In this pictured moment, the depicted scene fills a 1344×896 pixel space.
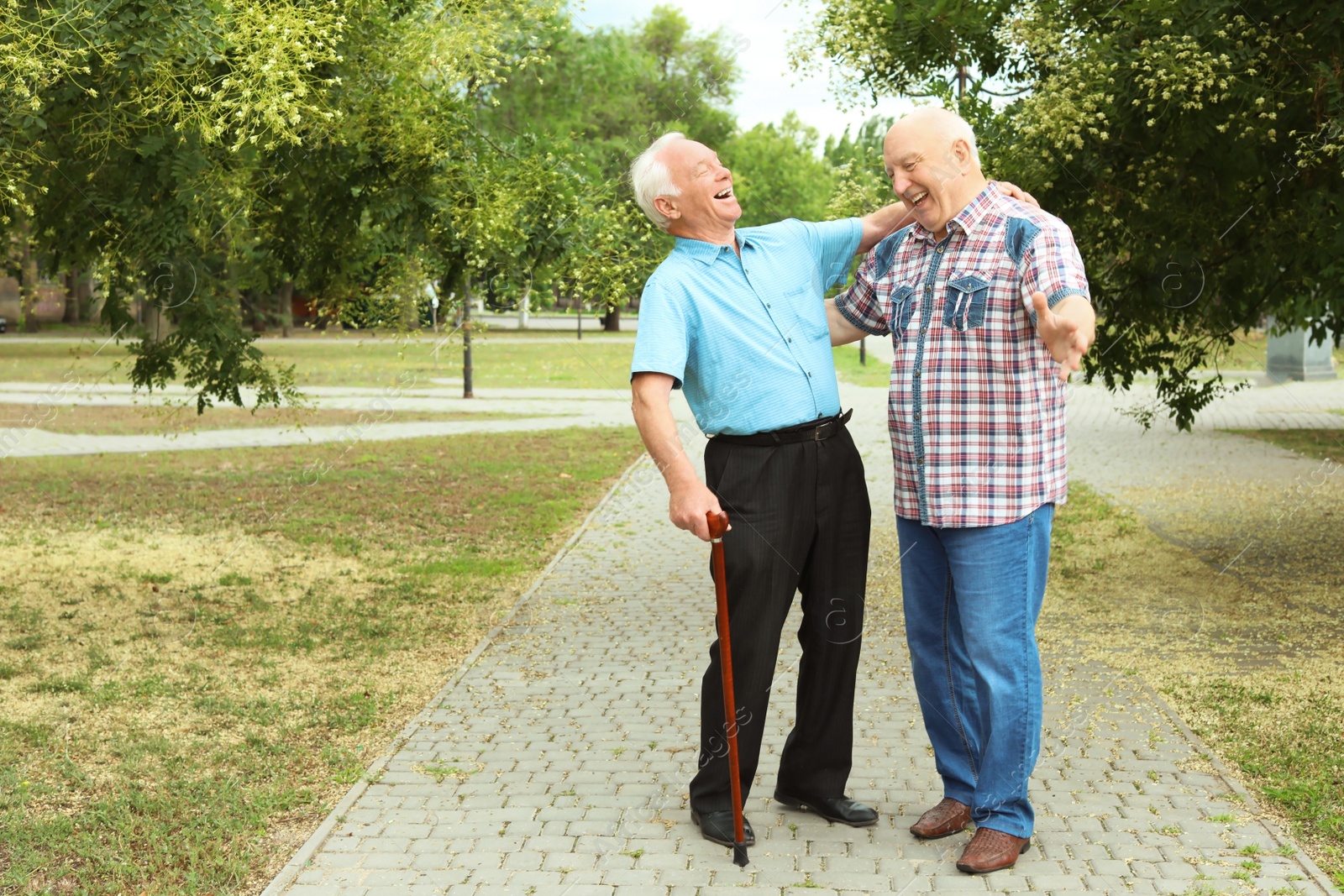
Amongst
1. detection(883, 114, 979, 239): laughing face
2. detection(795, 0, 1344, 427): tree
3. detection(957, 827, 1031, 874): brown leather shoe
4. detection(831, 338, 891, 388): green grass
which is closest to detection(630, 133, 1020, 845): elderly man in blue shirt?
detection(883, 114, 979, 239): laughing face

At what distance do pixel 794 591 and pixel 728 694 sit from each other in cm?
37

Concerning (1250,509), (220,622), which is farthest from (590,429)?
(220,622)

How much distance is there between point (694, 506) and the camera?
3.80m

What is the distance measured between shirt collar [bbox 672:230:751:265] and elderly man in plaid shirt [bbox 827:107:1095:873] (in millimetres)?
495

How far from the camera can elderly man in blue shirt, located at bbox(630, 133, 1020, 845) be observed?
4.04 metres

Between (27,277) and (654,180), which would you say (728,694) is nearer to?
(654,180)

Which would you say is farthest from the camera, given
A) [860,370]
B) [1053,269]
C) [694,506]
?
[860,370]

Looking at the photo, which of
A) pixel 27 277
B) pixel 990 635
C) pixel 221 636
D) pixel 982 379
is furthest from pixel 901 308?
Result: pixel 27 277

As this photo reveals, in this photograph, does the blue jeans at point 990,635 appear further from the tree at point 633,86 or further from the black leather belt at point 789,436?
the tree at point 633,86

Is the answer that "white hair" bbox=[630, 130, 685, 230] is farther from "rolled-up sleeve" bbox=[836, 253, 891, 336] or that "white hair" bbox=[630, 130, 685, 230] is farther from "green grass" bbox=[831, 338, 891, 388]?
"green grass" bbox=[831, 338, 891, 388]

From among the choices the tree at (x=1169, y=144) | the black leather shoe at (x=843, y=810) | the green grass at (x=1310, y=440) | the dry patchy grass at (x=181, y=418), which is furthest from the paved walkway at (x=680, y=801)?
the dry patchy grass at (x=181, y=418)

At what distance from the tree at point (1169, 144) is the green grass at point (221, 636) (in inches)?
158

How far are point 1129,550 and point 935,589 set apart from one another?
615 centimetres

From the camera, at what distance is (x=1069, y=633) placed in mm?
7152
